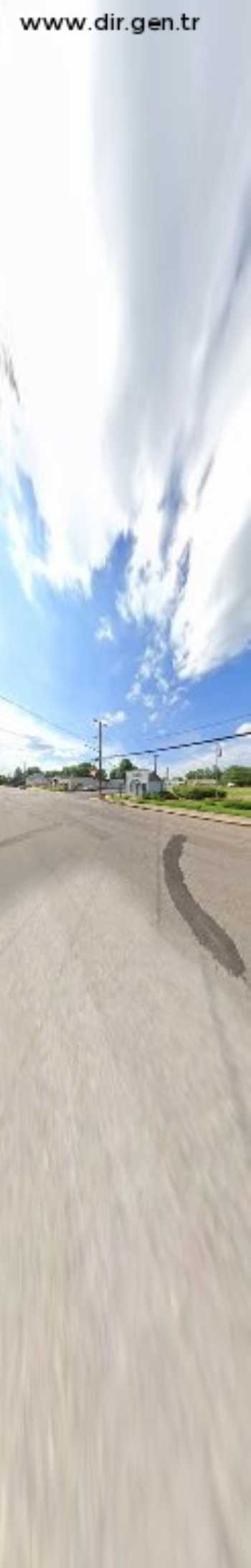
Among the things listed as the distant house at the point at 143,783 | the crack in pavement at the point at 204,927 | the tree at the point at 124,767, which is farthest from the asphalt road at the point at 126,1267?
the tree at the point at 124,767

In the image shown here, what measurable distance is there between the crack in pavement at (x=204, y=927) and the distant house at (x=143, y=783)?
86075mm

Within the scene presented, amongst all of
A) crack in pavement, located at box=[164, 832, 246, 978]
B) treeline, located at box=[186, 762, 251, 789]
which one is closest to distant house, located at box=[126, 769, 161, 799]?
treeline, located at box=[186, 762, 251, 789]

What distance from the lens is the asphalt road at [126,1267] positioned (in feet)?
3.68

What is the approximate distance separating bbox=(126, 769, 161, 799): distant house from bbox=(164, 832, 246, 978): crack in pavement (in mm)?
86075

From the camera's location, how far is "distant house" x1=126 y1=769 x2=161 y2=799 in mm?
96062

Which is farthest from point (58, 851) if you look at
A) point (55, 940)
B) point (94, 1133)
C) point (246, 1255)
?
point (246, 1255)

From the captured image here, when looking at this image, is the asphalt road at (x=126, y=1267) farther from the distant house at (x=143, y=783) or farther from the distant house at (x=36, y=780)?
the distant house at (x=36, y=780)

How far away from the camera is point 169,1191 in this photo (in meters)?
1.97

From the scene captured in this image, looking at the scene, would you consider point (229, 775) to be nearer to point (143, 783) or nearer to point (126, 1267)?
point (143, 783)

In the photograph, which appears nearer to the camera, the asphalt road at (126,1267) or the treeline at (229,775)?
the asphalt road at (126,1267)

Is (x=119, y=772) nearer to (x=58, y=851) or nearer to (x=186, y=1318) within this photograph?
(x=58, y=851)

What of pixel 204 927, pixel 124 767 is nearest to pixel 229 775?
pixel 124 767

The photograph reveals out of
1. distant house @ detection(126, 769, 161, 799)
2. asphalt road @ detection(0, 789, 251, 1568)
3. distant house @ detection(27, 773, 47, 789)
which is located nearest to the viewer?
asphalt road @ detection(0, 789, 251, 1568)

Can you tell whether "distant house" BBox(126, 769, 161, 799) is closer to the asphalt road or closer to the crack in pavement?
the crack in pavement
